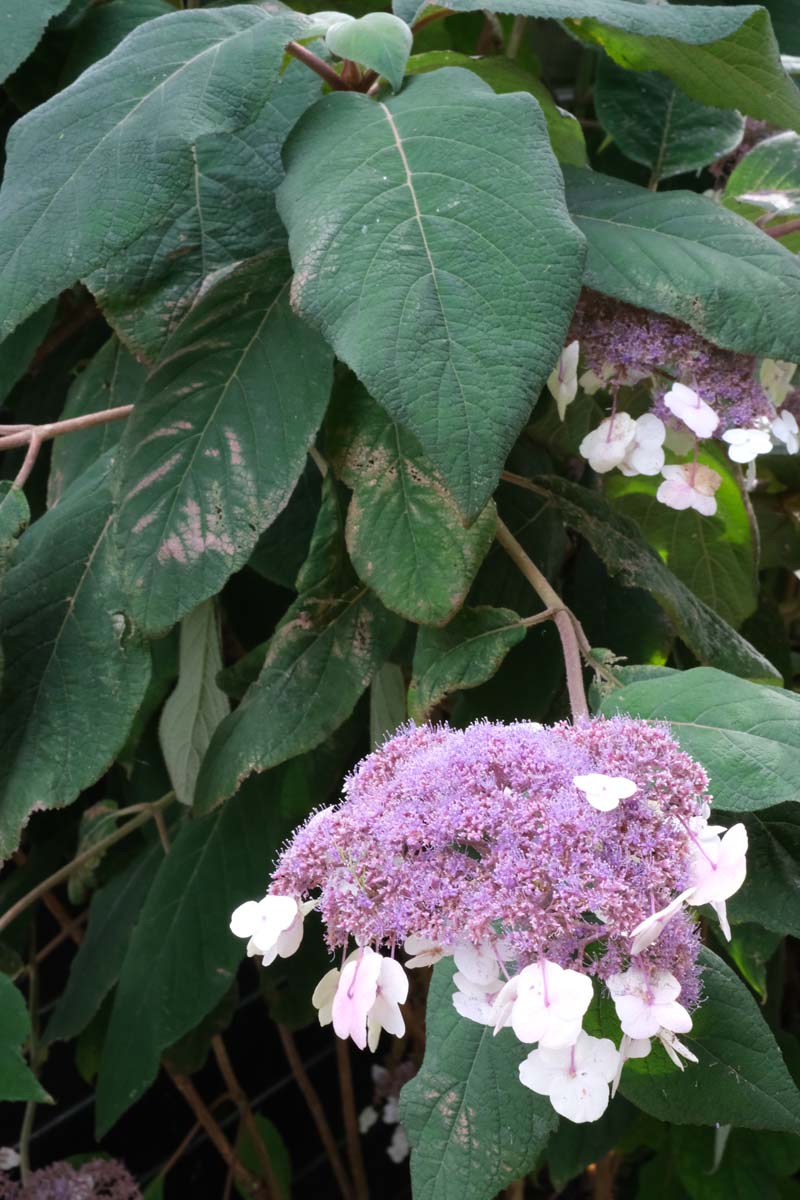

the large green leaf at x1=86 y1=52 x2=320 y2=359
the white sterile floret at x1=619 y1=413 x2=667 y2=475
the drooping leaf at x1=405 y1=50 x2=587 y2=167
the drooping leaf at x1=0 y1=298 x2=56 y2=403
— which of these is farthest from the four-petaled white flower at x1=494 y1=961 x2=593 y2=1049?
the drooping leaf at x1=0 y1=298 x2=56 y2=403

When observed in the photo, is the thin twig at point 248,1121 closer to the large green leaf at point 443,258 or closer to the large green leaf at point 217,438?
the large green leaf at point 217,438

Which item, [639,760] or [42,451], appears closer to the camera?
[639,760]

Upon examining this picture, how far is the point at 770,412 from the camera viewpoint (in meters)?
0.61

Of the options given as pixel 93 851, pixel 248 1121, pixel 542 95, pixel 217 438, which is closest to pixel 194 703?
pixel 93 851

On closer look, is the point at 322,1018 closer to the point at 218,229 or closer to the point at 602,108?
the point at 218,229

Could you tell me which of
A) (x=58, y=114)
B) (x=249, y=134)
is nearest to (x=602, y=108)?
(x=249, y=134)

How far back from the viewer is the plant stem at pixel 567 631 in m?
0.50

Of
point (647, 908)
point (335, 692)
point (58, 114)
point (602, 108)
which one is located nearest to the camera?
point (647, 908)

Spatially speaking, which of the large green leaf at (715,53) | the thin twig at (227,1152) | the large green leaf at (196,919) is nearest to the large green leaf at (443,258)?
the large green leaf at (715,53)

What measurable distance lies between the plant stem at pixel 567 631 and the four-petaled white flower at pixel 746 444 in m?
0.12

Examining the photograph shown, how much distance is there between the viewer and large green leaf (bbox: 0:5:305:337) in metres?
0.51

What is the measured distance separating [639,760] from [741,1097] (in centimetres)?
16

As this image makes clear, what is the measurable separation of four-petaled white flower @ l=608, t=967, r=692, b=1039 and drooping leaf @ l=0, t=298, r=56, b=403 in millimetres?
669

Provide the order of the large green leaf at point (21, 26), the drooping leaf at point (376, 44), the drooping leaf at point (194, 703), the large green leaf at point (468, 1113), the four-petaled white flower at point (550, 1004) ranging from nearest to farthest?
the four-petaled white flower at point (550, 1004) → the large green leaf at point (468, 1113) → the drooping leaf at point (376, 44) → the large green leaf at point (21, 26) → the drooping leaf at point (194, 703)
